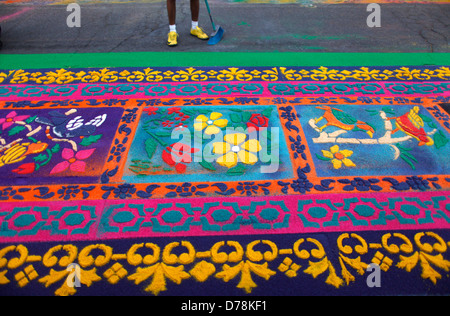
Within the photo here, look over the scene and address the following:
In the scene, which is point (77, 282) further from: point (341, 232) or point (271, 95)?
point (271, 95)

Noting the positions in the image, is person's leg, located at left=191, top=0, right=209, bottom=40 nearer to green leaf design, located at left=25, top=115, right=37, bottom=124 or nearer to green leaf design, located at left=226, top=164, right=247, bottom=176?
green leaf design, located at left=25, top=115, right=37, bottom=124

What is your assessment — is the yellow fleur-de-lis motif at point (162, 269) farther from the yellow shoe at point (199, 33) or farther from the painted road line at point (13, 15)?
the painted road line at point (13, 15)

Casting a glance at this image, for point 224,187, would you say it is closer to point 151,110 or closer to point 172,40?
point 151,110

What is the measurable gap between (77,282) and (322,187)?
144cm

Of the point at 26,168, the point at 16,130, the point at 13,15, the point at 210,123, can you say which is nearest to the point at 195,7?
the point at 210,123

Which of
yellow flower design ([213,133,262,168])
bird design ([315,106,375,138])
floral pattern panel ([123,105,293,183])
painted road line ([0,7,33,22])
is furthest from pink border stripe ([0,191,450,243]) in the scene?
painted road line ([0,7,33,22])

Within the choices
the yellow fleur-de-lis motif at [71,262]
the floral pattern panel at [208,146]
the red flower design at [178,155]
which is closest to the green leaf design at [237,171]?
the floral pattern panel at [208,146]

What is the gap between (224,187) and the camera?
183 centimetres

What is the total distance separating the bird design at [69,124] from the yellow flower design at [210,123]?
78 cm

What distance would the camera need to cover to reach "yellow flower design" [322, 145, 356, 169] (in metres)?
1.99

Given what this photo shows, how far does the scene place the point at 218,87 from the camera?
2844 millimetres

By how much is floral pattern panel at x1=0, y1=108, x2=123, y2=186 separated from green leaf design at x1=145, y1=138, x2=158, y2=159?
281mm
